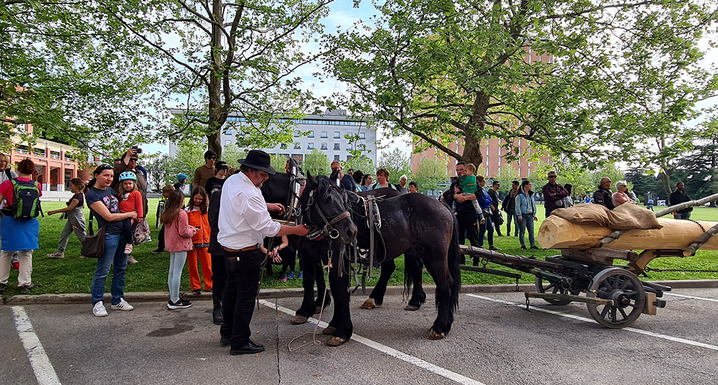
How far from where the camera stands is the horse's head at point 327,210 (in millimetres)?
4102

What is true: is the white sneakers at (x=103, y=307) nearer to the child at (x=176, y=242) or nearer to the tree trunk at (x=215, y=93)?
the child at (x=176, y=242)

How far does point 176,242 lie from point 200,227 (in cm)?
62

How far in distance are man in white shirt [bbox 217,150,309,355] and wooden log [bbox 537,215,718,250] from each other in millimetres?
3460

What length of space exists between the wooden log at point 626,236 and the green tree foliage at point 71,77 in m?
10.9

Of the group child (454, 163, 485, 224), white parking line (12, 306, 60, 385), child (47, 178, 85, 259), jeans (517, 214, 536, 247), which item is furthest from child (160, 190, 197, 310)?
jeans (517, 214, 536, 247)

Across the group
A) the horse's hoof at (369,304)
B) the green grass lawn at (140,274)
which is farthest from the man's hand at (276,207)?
the green grass lawn at (140,274)

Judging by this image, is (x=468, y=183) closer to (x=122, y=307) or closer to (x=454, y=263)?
(x=454, y=263)

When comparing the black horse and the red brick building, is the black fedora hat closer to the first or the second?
the black horse

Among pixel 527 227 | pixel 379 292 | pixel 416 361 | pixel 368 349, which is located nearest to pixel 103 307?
pixel 368 349

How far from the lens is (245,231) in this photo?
386cm

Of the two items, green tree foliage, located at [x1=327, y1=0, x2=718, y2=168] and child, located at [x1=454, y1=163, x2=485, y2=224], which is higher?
green tree foliage, located at [x1=327, y1=0, x2=718, y2=168]

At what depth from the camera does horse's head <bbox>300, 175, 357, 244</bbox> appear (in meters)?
4.10

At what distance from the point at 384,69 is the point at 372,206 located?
20.3ft

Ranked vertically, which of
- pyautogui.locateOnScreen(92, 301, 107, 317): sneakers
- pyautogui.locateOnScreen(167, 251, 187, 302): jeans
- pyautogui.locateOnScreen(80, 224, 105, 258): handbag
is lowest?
pyautogui.locateOnScreen(92, 301, 107, 317): sneakers
